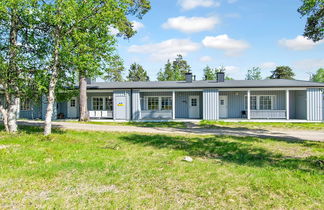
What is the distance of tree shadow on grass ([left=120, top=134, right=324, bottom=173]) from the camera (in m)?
5.49

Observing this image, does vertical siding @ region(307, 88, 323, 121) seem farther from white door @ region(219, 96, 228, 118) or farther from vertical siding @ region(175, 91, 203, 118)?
vertical siding @ region(175, 91, 203, 118)

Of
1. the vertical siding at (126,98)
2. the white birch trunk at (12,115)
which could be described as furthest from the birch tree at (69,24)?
the vertical siding at (126,98)

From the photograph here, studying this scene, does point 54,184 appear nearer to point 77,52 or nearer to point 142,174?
point 142,174

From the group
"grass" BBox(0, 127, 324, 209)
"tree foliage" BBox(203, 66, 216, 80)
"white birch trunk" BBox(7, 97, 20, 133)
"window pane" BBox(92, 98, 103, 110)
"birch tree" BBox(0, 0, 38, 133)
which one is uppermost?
"tree foliage" BBox(203, 66, 216, 80)

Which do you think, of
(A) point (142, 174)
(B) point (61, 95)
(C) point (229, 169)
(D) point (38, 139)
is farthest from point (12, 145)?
(C) point (229, 169)

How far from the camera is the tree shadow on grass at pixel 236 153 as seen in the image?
5488 mm

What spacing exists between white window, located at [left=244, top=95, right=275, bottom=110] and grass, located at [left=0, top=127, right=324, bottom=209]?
12006 mm

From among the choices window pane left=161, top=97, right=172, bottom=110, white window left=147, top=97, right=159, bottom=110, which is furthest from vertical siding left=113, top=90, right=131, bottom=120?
window pane left=161, top=97, right=172, bottom=110

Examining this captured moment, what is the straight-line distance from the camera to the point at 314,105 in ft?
56.0

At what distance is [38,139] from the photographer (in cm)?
845

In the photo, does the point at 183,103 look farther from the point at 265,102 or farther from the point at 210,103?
the point at 265,102

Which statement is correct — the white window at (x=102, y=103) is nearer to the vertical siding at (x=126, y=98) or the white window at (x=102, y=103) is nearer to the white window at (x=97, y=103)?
the white window at (x=97, y=103)

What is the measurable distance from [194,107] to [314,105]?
9.18 meters

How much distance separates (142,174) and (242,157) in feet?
10.0
